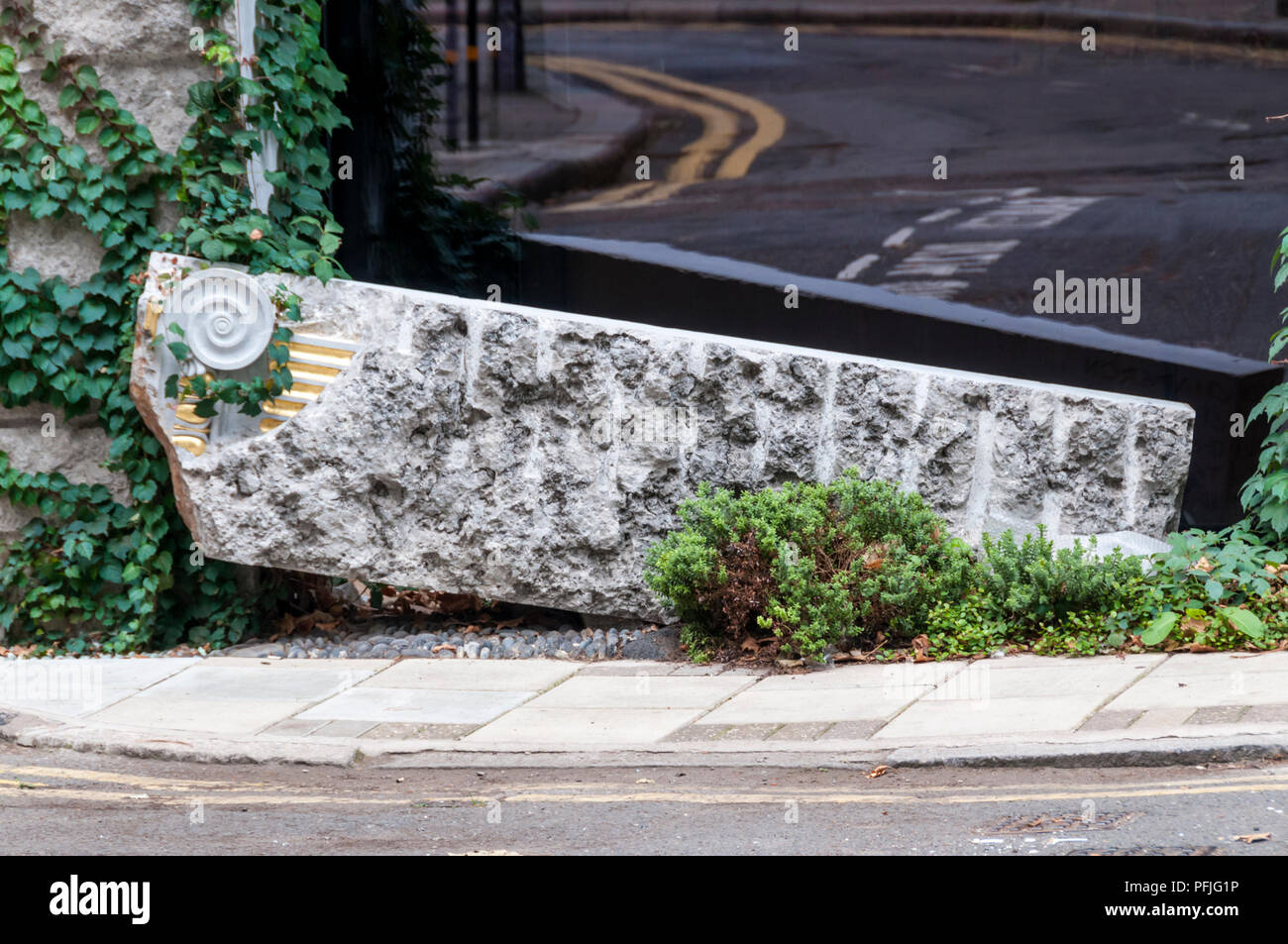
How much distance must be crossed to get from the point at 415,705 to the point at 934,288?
4271 mm

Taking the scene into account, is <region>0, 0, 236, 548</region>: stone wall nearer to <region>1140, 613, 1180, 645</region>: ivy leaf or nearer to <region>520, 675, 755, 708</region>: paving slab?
<region>520, 675, 755, 708</region>: paving slab

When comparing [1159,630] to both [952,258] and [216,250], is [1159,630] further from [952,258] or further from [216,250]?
[216,250]

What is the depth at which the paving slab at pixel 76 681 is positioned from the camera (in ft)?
20.9

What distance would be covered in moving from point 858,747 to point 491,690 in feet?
6.20

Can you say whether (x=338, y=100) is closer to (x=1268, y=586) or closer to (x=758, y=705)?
(x=758, y=705)

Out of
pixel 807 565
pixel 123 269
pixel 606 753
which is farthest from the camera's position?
pixel 123 269

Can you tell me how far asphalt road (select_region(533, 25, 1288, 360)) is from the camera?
8180 mm

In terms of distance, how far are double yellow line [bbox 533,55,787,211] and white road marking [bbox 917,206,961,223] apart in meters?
1.04

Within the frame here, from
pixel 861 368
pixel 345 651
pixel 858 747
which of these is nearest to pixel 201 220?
pixel 345 651

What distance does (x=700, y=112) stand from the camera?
8555 mm

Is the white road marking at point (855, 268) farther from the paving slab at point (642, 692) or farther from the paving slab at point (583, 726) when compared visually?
the paving slab at point (583, 726)

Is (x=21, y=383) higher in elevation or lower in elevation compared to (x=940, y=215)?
lower

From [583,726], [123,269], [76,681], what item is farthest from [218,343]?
[583,726]

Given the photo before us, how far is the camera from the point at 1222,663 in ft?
20.1
